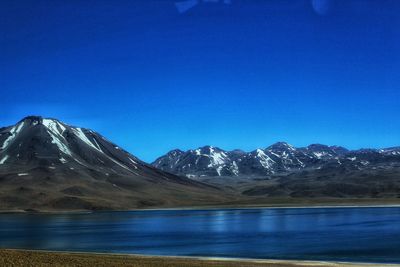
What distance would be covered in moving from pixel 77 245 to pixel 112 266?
39.6 m

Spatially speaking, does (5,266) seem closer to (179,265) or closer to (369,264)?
(179,265)

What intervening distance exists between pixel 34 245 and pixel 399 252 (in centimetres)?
5003

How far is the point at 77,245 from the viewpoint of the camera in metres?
77.4

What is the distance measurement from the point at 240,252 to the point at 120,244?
72.0ft

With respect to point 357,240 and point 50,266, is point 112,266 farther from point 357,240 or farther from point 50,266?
point 357,240

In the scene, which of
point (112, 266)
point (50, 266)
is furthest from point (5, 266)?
point (112, 266)

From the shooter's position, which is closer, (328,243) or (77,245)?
(328,243)

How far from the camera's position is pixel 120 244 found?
78.1 m

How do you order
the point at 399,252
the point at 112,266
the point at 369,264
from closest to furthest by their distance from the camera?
the point at 112,266 → the point at 369,264 → the point at 399,252

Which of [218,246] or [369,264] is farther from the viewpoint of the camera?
[218,246]

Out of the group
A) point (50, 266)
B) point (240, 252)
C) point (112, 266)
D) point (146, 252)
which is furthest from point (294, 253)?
point (50, 266)

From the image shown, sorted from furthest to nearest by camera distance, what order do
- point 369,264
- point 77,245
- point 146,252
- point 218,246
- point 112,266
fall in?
point 77,245 < point 218,246 < point 146,252 < point 369,264 < point 112,266

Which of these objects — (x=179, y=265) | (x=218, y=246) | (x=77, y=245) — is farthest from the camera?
(x=77, y=245)

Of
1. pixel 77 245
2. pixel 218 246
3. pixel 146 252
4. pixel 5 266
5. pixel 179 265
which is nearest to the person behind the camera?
pixel 5 266
